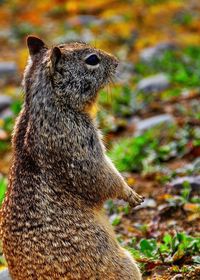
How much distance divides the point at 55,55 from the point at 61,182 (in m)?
1.04

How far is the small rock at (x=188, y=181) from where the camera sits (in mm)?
8414

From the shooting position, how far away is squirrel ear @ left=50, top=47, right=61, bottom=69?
6160 millimetres

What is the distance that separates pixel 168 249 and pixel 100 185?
1.28m

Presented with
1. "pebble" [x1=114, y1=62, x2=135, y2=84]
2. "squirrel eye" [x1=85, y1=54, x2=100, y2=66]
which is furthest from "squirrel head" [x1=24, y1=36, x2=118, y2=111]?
"pebble" [x1=114, y1=62, x2=135, y2=84]

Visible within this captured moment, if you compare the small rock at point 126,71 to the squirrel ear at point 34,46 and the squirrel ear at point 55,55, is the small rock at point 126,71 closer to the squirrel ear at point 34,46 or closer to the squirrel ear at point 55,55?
the squirrel ear at point 34,46

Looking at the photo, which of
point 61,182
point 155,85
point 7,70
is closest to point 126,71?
point 155,85

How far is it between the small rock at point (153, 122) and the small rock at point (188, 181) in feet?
5.95

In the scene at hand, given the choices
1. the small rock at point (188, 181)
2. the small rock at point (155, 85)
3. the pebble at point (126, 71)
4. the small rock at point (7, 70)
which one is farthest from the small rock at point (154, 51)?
the small rock at point (188, 181)

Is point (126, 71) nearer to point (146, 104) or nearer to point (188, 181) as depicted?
point (146, 104)

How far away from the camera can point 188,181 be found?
27.9 ft

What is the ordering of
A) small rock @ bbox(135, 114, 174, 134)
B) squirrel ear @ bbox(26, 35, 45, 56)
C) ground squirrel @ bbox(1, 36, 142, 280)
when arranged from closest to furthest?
ground squirrel @ bbox(1, 36, 142, 280), squirrel ear @ bbox(26, 35, 45, 56), small rock @ bbox(135, 114, 174, 134)

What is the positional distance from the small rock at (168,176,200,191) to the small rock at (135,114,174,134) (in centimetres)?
181

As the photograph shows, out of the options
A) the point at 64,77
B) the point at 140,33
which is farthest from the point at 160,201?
the point at 140,33

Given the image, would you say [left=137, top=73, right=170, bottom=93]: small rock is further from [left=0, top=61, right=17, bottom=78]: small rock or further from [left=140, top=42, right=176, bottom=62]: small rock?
[left=0, top=61, right=17, bottom=78]: small rock
